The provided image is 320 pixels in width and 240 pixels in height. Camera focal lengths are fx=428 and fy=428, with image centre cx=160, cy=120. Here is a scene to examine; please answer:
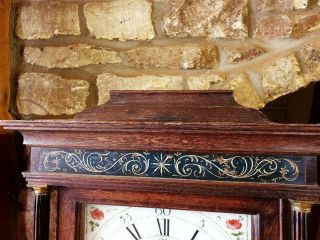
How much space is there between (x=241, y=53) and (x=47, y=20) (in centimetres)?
64

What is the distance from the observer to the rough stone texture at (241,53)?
1.25 m

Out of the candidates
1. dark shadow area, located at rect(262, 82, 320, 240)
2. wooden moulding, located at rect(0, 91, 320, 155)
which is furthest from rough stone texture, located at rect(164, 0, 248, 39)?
dark shadow area, located at rect(262, 82, 320, 240)

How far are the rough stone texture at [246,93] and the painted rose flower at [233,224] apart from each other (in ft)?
1.34

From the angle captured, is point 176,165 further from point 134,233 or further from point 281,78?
point 281,78

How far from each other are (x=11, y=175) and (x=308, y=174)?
3.06 feet

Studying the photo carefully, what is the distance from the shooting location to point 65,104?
137 centimetres

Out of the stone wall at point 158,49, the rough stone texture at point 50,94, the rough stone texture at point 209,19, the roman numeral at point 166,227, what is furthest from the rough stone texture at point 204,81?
→ the roman numeral at point 166,227

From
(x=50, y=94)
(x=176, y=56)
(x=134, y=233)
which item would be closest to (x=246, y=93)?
(x=176, y=56)

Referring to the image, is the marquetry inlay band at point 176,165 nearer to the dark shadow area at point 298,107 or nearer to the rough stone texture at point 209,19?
the rough stone texture at point 209,19

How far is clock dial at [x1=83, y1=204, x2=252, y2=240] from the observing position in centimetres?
96

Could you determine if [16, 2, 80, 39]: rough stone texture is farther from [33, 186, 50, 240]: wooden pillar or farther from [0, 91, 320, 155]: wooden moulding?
[33, 186, 50, 240]: wooden pillar

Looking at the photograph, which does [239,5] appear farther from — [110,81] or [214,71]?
[110,81]

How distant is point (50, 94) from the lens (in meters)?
1.38

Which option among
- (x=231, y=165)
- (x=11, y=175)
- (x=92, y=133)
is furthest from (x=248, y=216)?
(x=11, y=175)
